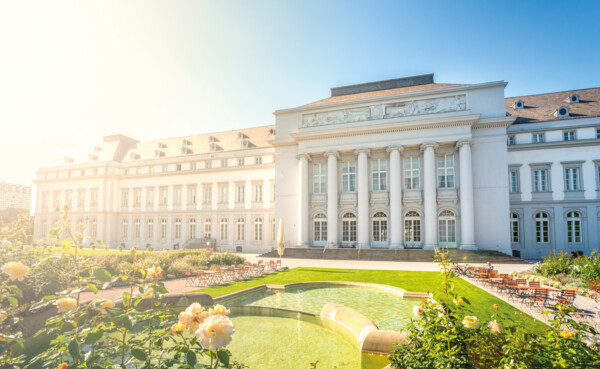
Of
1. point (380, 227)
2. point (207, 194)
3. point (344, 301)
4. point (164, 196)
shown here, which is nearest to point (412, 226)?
point (380, 227)

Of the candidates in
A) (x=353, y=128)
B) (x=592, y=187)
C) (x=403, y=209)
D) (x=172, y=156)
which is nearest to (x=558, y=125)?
(x=592, y=187)

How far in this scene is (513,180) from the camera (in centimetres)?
2898

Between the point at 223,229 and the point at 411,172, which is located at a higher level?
the point at 411,172

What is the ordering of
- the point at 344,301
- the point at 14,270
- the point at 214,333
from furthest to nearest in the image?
the point at 344,301
the point at 14,270
the point at 214,333

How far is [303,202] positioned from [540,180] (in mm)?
21390

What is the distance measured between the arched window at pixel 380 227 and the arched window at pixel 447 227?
4584 mm

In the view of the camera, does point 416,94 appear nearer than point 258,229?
Yes

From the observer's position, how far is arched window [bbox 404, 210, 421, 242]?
2777 cm

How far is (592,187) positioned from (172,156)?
44992mm

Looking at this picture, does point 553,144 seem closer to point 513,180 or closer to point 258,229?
point 513,180

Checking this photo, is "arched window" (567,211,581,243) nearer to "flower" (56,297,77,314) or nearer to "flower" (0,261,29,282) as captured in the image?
"flower" (56,297,77,314)

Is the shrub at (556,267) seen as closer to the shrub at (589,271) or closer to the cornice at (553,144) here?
the shrub at (589,271)

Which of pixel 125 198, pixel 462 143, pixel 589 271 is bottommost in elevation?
pixel 589 271

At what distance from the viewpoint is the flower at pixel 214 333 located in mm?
2465
